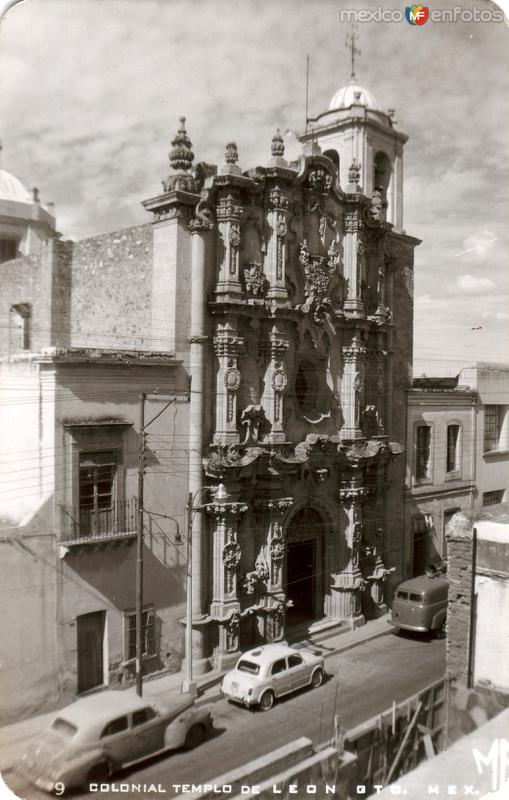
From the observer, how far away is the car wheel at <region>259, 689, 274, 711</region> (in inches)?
516

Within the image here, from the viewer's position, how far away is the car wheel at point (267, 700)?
43.0 feet

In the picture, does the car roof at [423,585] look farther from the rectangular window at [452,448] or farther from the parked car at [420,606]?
the rectangular window at [452,448]

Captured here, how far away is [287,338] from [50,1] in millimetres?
9461

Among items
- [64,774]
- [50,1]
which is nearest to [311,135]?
[50,1]

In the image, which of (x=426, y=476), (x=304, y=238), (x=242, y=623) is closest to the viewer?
(x=242, y=623)

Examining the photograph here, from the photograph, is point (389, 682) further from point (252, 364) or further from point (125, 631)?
point (252, 364)

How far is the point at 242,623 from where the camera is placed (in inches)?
632

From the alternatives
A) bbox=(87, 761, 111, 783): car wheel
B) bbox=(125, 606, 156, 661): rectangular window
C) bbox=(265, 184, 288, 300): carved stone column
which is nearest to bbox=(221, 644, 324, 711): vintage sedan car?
bbox=(125, 606, 156, 661): rectangular window

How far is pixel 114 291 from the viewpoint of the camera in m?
15.3

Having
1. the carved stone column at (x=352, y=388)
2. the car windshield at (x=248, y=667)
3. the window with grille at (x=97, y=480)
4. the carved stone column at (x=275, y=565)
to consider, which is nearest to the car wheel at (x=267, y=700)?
the car windshield at (x=248, y=667)

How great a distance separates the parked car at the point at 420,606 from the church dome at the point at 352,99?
1249 centimetres

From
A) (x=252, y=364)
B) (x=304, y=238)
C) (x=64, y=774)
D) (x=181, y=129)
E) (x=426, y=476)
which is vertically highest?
(x=181, y=129)

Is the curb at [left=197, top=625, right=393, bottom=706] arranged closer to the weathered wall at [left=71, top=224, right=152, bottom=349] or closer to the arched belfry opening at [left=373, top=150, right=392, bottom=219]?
the weathered wall at [left=71, top=224, right=152, bottom=349]

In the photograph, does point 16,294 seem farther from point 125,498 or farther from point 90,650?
point 90,650
